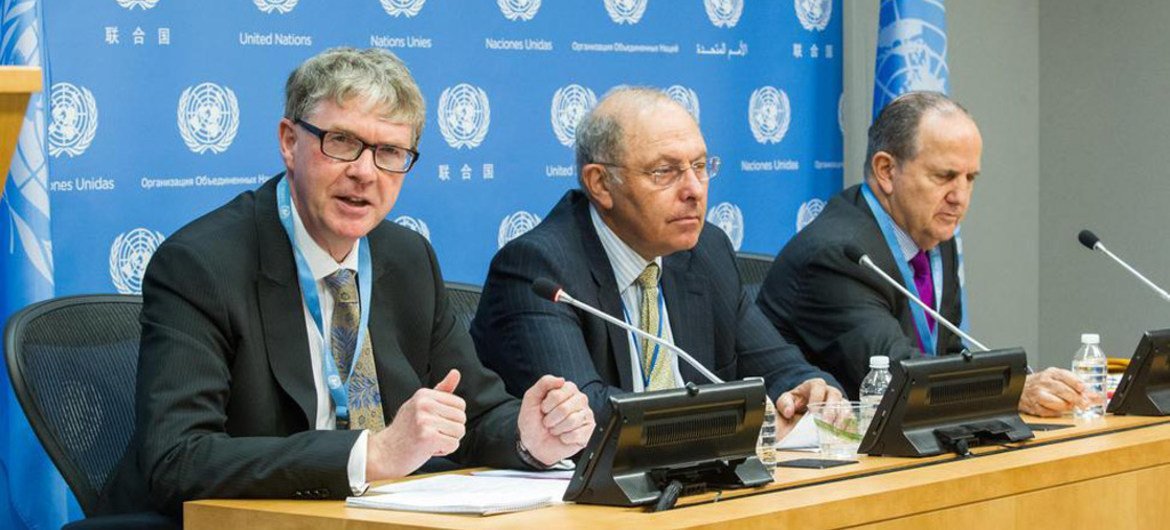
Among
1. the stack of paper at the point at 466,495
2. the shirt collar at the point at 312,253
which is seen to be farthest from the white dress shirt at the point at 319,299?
the stack of paper at the point at 466,495

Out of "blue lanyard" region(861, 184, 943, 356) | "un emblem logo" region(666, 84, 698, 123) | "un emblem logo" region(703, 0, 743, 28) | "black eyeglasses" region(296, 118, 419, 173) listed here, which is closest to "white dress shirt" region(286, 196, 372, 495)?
"black eyeglasses" region(296, 118, 419, 173)

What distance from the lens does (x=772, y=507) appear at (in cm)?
232

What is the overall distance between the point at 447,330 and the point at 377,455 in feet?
2.35

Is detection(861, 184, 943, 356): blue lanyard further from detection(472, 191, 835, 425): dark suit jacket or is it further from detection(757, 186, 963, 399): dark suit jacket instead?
detection(472, 191, 835, 425): dark suit jacket

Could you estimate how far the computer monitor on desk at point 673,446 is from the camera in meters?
2.38

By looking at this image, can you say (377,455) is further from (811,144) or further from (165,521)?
(811,144)

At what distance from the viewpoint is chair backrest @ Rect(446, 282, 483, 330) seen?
3676 mm

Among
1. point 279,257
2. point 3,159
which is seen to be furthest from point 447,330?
point 3,159

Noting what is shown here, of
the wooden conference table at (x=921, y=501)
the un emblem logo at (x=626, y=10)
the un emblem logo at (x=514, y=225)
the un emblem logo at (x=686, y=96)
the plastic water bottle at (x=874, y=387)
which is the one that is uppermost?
the un emblem logo at (x=626, y=10)

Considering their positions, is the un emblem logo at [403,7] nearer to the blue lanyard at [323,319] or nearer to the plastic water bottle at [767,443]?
the blue lanyard at [323,319]

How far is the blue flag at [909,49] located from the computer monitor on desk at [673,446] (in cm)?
315

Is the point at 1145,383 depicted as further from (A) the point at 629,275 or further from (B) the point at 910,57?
(B) the point at 910,57

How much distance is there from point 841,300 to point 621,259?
2.37 ft

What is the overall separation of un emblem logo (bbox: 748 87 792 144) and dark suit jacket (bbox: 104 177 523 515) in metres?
→ 2.54
